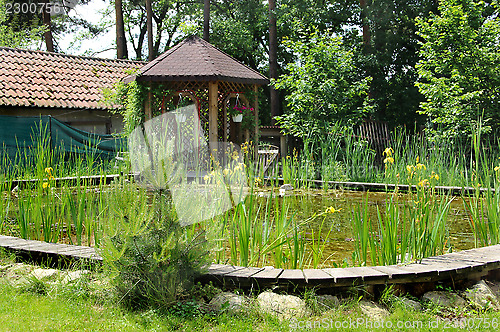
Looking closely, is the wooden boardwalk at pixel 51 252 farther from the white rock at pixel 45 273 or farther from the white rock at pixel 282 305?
the white rock at pixel 282 305

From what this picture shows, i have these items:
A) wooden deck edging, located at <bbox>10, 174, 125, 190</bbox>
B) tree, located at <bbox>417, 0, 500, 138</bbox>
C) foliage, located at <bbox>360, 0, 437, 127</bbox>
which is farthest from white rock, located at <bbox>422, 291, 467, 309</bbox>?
foliage, located at <bbox>360, 0, 437, 127</bbox>

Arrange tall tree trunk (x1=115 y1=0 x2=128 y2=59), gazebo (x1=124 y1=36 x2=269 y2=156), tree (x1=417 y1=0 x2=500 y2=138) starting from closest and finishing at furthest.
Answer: tree (x1=417 y1=0 x2=500 y2=138) < gazebo (x1=124 y1=36 x2=269 y2=156) < tall tree trunk (x1=115 y1=0 x2=128 y2=59)

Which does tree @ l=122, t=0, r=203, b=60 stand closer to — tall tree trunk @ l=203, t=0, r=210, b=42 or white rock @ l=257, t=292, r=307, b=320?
tall tree trunk @ l=203, t=0, r=210, b=42

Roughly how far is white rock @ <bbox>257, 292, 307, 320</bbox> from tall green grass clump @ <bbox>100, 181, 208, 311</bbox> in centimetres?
39

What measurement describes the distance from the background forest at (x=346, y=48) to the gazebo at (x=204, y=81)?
3.21 ft

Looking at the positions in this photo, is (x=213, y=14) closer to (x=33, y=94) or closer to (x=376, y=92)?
(x=376, y=92)

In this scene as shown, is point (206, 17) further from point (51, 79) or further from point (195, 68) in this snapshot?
point (195, 68)

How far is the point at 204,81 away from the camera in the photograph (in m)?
10.6

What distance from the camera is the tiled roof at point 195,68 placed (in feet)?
33.4

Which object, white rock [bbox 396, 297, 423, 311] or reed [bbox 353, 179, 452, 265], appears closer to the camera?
white rock [bbox 396, 297, 423, 311]

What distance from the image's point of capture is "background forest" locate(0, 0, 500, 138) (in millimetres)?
10148

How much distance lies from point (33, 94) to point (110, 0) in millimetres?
12341

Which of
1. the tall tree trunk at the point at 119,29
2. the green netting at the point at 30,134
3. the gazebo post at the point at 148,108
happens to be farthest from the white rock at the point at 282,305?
the tall tree trunk at the point at 119,29

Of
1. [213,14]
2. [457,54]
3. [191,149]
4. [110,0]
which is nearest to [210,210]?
[191,149]
